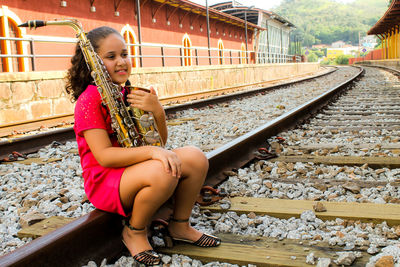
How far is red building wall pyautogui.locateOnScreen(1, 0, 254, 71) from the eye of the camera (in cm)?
1416

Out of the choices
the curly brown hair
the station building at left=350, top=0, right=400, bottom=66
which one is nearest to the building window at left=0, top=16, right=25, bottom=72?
the curly brown hair

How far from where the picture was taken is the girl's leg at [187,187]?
76.0 inches

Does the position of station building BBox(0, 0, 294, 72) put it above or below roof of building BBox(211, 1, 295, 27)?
below

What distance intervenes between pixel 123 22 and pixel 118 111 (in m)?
18.1

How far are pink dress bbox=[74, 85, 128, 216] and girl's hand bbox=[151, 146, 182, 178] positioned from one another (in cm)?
20

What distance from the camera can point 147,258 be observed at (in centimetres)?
178

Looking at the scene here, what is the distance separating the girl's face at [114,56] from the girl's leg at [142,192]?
1.59 ft

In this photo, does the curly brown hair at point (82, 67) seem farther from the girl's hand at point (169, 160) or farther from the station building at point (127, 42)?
the station building at point (127, 42)

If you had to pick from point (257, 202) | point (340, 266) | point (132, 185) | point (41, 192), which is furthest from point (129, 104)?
point (41, 192)

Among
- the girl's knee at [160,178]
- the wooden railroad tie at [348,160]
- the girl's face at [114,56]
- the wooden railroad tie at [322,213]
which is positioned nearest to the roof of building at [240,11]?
the wooden railroad tie at [348,160]

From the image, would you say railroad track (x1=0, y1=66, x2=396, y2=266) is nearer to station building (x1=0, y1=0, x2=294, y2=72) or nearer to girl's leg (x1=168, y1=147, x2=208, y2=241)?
girl's leg (x1=168, y1=147, x2=208, y2=241)

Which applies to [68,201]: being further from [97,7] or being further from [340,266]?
[97,7]

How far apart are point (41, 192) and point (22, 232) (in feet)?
3.29

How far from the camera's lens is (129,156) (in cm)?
183
